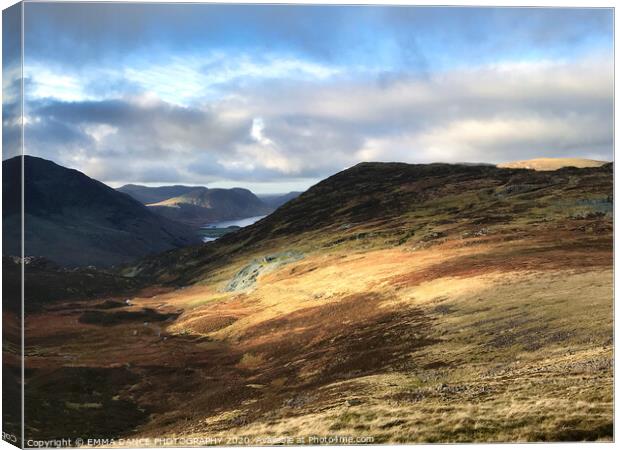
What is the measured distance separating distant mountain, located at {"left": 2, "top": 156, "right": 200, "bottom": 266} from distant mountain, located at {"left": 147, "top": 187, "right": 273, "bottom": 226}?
120cm

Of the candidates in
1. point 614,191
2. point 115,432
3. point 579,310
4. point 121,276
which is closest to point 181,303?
point 121,276

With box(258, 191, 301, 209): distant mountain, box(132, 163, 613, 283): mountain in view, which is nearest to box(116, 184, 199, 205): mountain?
box(258, 191, 301, 209): distant mountain

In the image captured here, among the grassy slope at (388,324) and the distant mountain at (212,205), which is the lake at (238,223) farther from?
the grassy slope at (388,324)

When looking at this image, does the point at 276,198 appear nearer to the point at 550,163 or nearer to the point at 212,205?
the point at 212,205

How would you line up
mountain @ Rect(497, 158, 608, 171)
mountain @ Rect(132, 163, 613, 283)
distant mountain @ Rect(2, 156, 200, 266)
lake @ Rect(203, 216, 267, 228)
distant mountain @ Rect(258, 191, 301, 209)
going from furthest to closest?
mountain @ Rect(132, 163, 613, 283), lake @ Rect(203, 216, 267, 228), distant mountain @ Rect(258, 191, 301, 209), mountain @ Rect(497, 158, 608, 171), distant mountain @ Rect(2, 156, 200, 266)

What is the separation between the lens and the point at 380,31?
23.2 metres

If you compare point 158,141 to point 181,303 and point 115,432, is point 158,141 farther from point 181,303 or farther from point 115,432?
point 115,432

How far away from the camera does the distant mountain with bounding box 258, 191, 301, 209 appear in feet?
89.8

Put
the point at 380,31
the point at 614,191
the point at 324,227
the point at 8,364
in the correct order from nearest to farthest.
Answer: the point at 8,364, the point at 380,31, the point at 614,191, the point at 324,227

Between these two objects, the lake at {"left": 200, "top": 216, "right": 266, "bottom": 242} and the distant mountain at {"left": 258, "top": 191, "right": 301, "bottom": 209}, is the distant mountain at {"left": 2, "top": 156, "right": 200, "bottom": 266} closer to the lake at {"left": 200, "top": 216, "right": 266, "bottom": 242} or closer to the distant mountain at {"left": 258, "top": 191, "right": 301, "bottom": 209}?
the lake at {"left": 200, "top": 216, "right": 266, "bottom": 242}

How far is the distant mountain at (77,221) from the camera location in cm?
2175

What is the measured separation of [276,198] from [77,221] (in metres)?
12.0

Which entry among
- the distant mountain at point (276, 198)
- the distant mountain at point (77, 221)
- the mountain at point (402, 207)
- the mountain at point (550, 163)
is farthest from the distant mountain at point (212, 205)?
the mountain at point (550, 163)

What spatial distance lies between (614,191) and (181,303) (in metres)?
24.4
